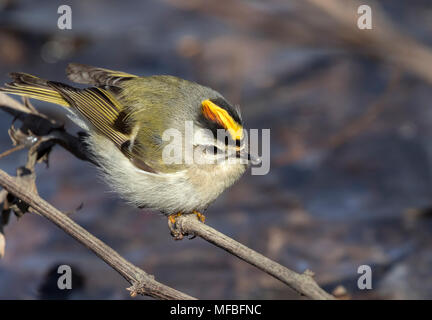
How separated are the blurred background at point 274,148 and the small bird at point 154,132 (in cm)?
84

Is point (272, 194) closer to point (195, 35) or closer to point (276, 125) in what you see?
point (276, 125)

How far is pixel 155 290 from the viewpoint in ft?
9.70

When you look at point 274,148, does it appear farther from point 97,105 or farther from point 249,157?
point 249,157

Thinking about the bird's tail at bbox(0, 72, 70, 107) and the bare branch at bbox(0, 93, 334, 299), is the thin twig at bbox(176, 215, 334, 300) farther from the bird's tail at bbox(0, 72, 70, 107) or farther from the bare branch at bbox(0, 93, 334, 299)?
the bird's tail at bbox(0, 72, 70, 107)

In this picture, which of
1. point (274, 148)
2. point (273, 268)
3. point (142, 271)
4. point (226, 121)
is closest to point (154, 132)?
point (226, 121)

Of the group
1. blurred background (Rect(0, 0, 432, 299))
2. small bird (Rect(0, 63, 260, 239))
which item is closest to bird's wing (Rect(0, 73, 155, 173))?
small bird (Rect(0, 63, 260, 239))

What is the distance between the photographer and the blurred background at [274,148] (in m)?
4.75

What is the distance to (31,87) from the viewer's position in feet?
12.9

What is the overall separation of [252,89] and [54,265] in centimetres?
307

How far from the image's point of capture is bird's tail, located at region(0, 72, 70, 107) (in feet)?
12.6

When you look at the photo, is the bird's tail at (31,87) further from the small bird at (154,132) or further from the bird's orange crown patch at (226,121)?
the bird's orange crown patch at (226,121)

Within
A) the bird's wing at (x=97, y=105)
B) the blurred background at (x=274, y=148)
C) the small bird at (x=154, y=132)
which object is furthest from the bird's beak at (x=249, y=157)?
the blurred background at (x=274, y=148)

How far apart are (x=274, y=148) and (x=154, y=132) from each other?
2508mm
